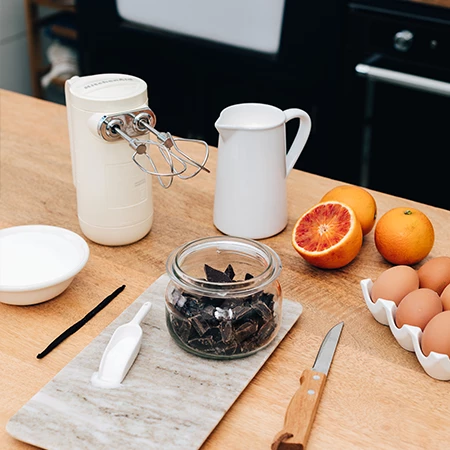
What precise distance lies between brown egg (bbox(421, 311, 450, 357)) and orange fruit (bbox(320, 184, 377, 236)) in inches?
11.3

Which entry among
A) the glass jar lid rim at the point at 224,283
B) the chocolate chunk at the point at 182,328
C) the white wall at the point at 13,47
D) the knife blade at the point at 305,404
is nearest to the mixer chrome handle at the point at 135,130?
the glass jar lid rim at the point at 224,283

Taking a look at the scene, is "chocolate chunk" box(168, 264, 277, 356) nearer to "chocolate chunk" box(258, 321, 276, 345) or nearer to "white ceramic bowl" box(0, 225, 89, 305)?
"chocolate chunk" box(258, 321, 276, 345)

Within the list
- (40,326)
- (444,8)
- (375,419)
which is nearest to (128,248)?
(40,326)

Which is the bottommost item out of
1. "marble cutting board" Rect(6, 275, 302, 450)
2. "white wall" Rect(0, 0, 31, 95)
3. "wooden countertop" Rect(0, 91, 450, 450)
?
"white wall" Rect(0, 0, 31, 95)

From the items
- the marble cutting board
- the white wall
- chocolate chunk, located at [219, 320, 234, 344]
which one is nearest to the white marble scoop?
the marble cutting board

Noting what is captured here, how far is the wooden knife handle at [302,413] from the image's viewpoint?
30.2 inches

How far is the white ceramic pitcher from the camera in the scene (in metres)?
1.12

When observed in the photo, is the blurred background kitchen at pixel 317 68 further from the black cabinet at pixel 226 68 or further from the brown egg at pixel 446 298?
the brown egg at pixel 446 298

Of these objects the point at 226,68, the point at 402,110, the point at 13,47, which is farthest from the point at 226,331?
the point at 13,47

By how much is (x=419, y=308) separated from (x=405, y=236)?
0.64 feet

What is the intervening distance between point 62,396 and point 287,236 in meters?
0.51

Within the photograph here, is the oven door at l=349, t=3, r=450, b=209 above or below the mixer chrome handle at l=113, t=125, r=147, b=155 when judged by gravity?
below

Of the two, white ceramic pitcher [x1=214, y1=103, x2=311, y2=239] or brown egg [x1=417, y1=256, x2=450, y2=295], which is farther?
white ceramic pitcher [x1=214, y1=103, x2=311, y2=239]

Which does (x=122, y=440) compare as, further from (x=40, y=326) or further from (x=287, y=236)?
(x=287, y=236)
